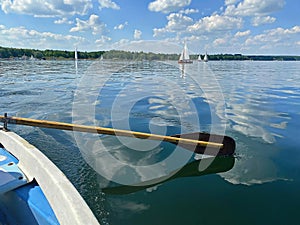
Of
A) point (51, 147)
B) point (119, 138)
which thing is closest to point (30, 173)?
point (51, 147)

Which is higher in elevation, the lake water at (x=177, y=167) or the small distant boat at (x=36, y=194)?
the small distant boat at (x=36, y=194)

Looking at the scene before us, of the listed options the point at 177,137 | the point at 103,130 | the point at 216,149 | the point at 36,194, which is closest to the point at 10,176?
the point at 36,194

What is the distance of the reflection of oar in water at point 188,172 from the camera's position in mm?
4457

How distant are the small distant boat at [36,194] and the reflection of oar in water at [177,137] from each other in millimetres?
1464

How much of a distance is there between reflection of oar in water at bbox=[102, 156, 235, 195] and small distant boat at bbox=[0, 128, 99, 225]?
1528 mm

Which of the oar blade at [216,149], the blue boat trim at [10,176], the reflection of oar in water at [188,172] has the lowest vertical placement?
the reflection of oar in water at [188,172]

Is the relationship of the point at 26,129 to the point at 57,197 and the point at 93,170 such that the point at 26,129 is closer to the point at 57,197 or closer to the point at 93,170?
the point at 93,170

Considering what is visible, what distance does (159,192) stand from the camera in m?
4.42

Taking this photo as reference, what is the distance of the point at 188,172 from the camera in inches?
205

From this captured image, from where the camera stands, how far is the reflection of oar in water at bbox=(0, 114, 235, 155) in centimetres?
507

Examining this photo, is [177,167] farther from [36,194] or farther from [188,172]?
[36,194]

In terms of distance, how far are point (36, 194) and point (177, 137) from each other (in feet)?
10.5

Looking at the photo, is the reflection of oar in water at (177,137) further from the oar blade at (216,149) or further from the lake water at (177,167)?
the lake water at (177,167)

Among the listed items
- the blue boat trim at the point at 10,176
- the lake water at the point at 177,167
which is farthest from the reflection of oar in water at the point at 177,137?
the blue boat trim at the point at 10,176
